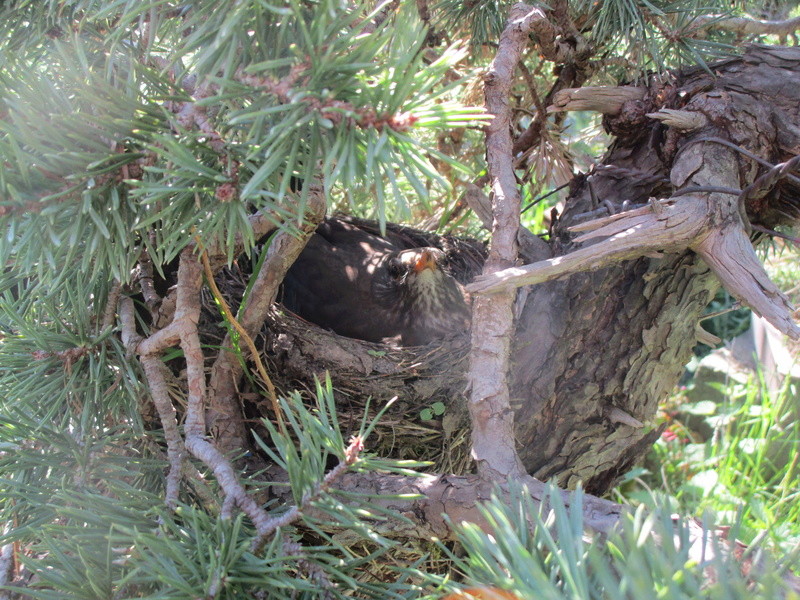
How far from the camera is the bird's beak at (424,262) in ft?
7.00

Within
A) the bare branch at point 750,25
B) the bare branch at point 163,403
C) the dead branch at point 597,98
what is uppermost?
the bare branch at point 750,25

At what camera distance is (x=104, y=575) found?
2.36 ft

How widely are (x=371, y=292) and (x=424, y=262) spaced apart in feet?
0.80

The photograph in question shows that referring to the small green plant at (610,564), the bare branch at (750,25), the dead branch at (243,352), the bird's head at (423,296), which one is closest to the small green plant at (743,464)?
the bird's head at (423,296)

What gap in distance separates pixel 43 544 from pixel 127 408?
0.99ft

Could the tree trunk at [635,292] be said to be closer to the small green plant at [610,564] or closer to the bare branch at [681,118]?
the bare branch at [681,118]

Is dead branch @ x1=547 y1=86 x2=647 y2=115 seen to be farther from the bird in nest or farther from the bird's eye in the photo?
the bird's eye

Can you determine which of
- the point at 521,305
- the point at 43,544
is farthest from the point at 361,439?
the point at 521,305

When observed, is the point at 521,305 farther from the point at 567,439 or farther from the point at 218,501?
the point at 218,501

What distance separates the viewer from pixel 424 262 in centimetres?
213

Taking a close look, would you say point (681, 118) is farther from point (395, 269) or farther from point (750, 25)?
point (395, 269)

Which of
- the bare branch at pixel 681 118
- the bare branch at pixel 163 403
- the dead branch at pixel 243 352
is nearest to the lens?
the bare branch at pixel 163 403

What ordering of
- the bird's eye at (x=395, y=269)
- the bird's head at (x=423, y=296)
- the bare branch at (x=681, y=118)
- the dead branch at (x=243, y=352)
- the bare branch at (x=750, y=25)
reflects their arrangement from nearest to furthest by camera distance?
1. the dead branch at (x=243, y=352)
2. the bare branch at (x=681, y=118)
3. the bare branch at (x=750, y=25)
4. the bird's head at (x=423, y=296)
5. the bird's eye at (x=395, y=269)

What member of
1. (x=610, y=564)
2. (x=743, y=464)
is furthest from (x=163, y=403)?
(x=743, y=464)
